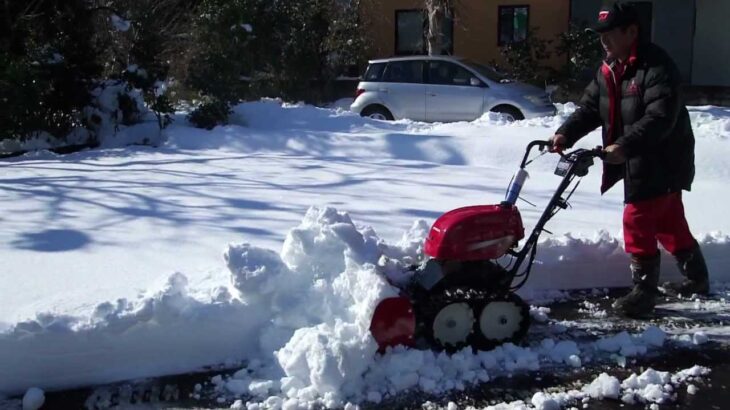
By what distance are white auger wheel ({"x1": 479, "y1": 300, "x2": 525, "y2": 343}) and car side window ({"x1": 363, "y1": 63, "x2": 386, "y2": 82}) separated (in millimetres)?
11200

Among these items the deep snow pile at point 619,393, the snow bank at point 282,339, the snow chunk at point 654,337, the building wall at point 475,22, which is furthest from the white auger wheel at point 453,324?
the building wall at point 475,22

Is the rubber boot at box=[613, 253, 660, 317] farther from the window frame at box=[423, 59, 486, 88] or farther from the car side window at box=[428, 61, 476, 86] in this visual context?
the car side window at box=[428, 61, 476, 86]

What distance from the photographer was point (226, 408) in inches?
144

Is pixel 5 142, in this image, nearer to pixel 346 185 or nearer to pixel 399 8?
pixel 346 185

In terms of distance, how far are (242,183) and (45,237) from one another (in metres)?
2.30

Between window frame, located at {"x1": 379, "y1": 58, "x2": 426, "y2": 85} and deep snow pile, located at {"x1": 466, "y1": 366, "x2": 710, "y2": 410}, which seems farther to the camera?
window frame, located at {"x1": 379, "y1": 58, "x2": 426, "y2": 85}

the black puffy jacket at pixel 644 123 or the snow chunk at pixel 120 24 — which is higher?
the snow chunk at pixel 120 24

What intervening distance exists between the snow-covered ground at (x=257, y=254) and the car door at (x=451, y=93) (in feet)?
17.4

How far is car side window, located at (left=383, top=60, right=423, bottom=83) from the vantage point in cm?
1503

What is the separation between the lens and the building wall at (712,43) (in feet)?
64.8

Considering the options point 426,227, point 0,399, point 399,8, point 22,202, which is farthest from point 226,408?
point 399,8

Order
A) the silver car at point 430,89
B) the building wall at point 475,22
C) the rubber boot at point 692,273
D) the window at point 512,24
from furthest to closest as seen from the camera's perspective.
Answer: the window at point 512,24
the building wall at point 475,22
the silver car at point 430,89
the rubber boot at point 692,273

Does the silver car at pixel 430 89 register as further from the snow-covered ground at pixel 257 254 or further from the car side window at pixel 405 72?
the snow-covered ground at pixel 257 254

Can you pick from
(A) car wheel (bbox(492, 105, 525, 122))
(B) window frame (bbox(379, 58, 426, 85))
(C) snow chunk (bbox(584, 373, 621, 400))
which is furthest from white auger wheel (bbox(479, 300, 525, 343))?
(B) window frame (bbox(379, 58, 426, 85))
